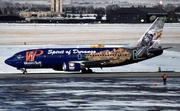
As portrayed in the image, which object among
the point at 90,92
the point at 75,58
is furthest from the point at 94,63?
the point at 90,92

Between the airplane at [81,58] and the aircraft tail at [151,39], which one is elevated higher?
the aircraft tail at [151,39]

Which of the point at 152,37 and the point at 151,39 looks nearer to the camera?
the point at 151,39

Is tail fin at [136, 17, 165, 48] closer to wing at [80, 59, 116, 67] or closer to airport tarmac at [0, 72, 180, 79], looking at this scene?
airport tarmac at [0, 72, 180, 79]

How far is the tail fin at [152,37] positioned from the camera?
228 feet

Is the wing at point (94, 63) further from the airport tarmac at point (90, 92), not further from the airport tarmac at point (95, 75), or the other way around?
the airport tarmac at point (90, 92)

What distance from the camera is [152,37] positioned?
69.8 meters

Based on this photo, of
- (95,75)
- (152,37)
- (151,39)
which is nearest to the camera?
(95,75)

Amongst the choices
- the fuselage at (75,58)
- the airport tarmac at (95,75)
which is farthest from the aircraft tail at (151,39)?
the airport tarmac at (95,75)

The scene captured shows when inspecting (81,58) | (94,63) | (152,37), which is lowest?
(94,63)

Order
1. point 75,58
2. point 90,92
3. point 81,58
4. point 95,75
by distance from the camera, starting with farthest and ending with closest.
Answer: point 81,58, point 75,58, point 95,75, point 90,92

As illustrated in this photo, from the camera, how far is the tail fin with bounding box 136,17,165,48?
69.4 m

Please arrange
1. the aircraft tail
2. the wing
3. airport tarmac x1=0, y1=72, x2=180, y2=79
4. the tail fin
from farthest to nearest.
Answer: the tail fin, the aircraft tail, the wing, airport tarmac x1=0, y1=72, x2=180, y2=79

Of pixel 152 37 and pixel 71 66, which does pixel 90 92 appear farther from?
pixel 152 37

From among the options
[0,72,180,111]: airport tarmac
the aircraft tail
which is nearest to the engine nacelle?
[0,72,180,111]: airport tarmac
